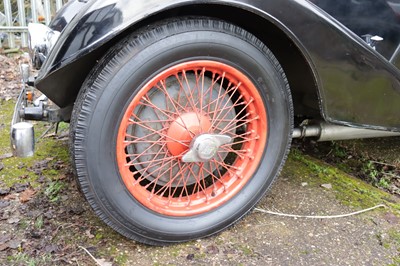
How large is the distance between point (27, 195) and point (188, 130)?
3.53ft

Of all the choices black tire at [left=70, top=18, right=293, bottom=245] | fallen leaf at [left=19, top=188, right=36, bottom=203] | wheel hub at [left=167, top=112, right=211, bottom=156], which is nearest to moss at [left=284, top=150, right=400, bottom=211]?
black tire at [left=70, top=18, right=293, bottom=245]

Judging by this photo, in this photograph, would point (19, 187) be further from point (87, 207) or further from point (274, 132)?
point (274, 132)

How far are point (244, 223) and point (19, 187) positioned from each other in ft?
4.19

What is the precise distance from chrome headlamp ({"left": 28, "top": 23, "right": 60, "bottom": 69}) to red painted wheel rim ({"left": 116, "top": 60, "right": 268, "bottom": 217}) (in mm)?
747

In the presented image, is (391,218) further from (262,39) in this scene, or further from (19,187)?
(19,187)

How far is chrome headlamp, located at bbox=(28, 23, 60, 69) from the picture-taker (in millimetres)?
2281

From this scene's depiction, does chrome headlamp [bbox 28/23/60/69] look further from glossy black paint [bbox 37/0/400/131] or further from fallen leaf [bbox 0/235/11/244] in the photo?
fallen leaf [bbox 0/235/11/244]

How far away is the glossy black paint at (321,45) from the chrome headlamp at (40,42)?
1.42ft

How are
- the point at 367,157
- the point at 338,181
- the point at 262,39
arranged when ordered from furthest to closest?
the point at 367,157, the point at 338,181, the point at 262,39

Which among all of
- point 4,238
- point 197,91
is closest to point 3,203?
point 4,238

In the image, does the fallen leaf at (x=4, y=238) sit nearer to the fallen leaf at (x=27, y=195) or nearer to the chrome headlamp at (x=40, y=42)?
the fallen leaf at (x=27, y=195)

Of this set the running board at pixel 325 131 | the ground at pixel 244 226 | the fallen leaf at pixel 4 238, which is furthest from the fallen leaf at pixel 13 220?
the running board at pixel 325 131

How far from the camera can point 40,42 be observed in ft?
7.63

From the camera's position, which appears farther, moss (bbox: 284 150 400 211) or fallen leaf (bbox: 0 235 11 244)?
moss (bbox: 284 150 400 211)
